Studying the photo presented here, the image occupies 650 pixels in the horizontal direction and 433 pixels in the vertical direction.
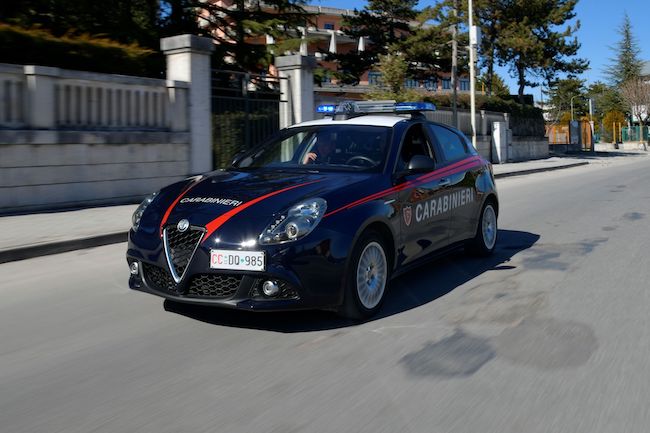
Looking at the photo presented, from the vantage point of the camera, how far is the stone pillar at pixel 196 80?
1377 cm

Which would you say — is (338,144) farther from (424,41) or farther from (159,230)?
(424,41)

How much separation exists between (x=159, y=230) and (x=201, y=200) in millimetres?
360

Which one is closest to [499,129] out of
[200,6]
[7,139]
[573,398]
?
[200,6]

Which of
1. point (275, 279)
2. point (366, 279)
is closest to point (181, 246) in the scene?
point (275, 279)

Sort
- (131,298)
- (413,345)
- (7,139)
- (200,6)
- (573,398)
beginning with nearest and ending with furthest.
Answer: (573,398) < (413,345) < (131,298) < (7,139) < (200,6)

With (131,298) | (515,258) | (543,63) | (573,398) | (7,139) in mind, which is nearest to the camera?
(573,398)

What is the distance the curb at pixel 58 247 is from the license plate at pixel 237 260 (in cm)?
420

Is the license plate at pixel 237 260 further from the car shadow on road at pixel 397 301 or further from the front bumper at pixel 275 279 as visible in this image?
the car shadow on road at pixel 397 301

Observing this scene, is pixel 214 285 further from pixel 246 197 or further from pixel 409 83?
pixel 409 83

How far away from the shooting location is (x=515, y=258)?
773 cm

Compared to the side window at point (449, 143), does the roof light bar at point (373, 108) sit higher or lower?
higher

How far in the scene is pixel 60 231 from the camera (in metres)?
9.05

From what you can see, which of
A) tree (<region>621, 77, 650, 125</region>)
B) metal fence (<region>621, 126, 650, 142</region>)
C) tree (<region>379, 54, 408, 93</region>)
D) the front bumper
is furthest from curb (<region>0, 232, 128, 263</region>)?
tree (<region>621, 77, 650, 125</region>)

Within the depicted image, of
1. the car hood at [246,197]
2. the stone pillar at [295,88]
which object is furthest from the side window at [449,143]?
the stone pillar at [295,88]
